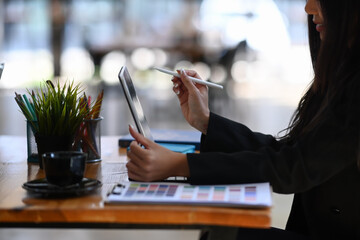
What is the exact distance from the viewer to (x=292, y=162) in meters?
0.99

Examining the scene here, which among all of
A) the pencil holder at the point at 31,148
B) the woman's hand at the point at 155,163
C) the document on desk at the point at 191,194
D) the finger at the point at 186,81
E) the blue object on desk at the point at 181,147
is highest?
the finger at the point at 186,81

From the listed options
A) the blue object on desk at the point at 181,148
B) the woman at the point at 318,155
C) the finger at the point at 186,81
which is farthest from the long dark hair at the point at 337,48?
the blue object on desk at the point at 181,148

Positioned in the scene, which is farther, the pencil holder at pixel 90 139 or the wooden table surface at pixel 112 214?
the pencil holder at pixel 90 139

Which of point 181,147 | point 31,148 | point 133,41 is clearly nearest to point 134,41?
point 133,41

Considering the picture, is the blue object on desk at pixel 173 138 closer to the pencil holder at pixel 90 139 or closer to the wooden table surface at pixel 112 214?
the pencil holder at pixel 90 139

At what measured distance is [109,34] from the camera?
10.4 metres

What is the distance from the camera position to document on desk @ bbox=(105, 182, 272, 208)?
2.86 ft

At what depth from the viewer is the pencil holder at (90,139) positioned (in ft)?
4.38

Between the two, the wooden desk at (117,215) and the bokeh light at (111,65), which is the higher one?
the wooden desk at (117,215)

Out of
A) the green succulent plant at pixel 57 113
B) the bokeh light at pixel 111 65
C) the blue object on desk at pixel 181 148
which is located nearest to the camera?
the green succulent plant at pixel 57 113

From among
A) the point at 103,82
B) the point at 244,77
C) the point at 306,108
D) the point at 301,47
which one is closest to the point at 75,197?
the point at 306,108

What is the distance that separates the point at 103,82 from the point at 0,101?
198 centimetres

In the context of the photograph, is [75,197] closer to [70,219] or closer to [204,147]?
[70,219]

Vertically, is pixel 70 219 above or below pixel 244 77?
above
